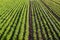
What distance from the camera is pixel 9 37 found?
1714cm

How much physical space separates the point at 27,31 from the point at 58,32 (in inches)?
158

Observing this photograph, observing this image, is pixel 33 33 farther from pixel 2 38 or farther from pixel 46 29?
pixel 2 38

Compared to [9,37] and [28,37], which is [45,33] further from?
[9,37]

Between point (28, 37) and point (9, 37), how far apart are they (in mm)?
2252

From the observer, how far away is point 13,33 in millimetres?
18766

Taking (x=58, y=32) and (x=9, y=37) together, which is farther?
(x=58, y=32)

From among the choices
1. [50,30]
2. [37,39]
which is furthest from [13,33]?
[50,30]

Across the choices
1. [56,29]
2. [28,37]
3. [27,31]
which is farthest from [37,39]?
[56,29]

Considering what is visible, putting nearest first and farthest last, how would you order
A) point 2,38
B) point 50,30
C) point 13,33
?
point 2,38 < point 13,33 < point 50,30

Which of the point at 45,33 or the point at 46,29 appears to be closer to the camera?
the point at 45,33

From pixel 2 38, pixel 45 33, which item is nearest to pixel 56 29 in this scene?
pixel 45 33

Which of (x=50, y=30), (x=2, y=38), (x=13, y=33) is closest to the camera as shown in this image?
(x=2, y=38)

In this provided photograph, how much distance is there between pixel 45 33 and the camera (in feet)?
61.8

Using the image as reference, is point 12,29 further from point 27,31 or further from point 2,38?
point 2,38
